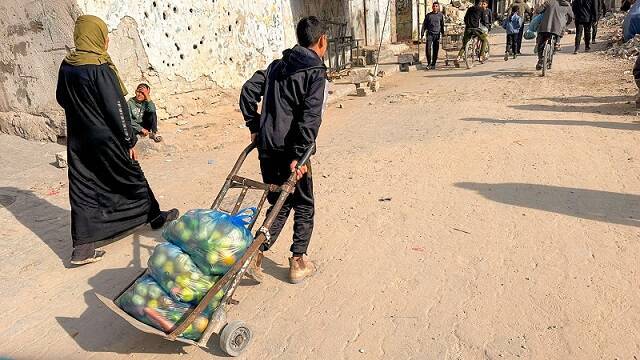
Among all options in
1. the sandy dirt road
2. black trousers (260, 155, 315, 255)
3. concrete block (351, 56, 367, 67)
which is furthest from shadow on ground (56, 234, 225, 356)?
concrete block (351, 56, 367, 67)

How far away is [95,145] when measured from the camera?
11.6 feet

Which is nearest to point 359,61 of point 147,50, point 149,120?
point 147,50

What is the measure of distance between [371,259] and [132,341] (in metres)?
1.70

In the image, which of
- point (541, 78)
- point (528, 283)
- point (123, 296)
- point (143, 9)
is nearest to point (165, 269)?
point (123, 296)

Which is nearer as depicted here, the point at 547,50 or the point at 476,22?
the point at 547,50

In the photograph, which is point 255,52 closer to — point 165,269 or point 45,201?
point 45,201

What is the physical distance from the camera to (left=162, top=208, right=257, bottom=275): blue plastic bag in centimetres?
234

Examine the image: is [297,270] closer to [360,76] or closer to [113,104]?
[113,104]

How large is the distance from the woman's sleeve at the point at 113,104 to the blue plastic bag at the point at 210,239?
1.49 meters

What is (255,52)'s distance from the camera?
31.8 feet

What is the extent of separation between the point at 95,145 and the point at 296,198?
5.76 feet

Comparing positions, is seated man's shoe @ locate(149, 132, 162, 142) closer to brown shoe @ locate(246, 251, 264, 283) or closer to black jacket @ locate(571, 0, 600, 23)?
brown shoe @ locate(246, 251, 264, 283)

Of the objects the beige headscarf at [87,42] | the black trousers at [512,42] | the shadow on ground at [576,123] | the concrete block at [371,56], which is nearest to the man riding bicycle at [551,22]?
the black trousers at [512,42]

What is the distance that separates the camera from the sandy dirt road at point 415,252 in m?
2.54
